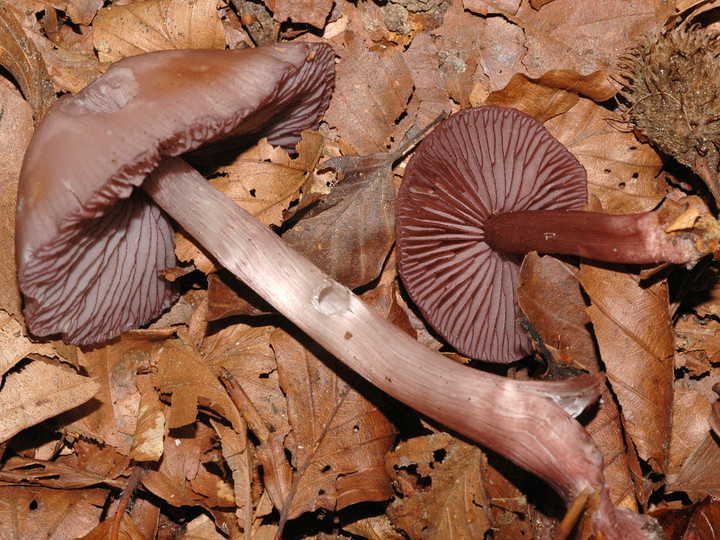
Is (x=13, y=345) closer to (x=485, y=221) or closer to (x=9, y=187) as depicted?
(x=9, y=187)

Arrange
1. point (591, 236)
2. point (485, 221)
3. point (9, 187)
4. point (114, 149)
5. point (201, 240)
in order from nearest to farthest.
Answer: point (114, 149)
point (591, 236)
point (201, 240)
point (9, 187)
point (485, 221)

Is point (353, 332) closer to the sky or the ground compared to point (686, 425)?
closer to the sky

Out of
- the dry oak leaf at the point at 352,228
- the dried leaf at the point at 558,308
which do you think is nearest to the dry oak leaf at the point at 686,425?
the dried leaf at the point at 558,308

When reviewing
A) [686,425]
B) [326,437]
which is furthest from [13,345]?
[686,425]

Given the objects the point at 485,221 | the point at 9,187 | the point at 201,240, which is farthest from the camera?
the point at 485,221

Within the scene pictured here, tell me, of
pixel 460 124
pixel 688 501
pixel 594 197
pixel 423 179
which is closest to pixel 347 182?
pixel 423 179

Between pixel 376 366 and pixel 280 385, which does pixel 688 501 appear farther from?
pixel 280 385

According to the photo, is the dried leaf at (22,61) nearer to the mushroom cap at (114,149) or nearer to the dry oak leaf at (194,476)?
the mushroom cap at (114,149)
